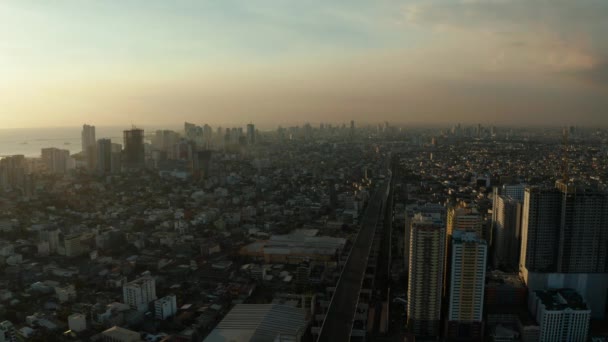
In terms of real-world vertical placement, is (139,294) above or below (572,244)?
below

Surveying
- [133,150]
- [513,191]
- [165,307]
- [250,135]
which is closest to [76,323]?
[165,307]

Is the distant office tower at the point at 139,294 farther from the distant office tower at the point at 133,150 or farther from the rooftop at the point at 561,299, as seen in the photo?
the distant office tower at the point at 133,150

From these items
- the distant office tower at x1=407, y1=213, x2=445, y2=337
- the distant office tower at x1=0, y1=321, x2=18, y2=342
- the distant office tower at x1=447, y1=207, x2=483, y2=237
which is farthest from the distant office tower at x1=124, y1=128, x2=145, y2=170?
the distant office tower at x1=407, y1=213, x2=445, y2=337

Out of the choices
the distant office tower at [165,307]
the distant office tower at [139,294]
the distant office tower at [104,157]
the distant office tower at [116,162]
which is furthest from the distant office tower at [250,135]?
the distant office tower at [165,307]

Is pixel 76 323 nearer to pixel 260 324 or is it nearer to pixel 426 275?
pixel 260 324

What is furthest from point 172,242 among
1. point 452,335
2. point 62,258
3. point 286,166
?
point 286,166

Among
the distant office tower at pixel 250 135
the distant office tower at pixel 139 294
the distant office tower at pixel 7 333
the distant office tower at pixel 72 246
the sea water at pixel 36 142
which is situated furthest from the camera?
the distant office tower at pixel 250 135

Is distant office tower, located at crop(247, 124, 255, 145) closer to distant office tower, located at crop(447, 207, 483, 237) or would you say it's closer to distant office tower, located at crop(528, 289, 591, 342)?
distant office tower, located at crop(447, 207, 483, 237)
